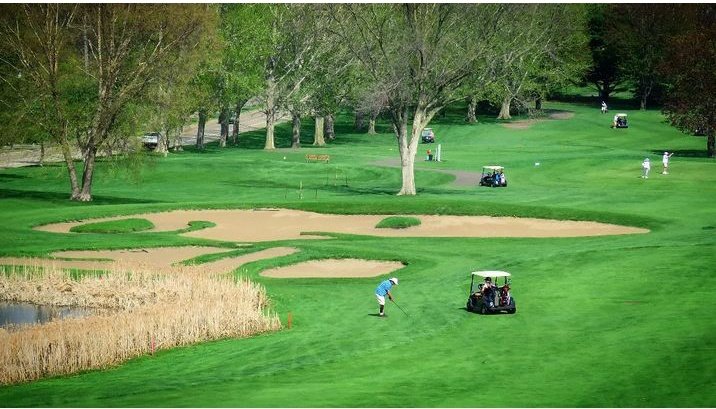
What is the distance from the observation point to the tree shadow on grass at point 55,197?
8644cm

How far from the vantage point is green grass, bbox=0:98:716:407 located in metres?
32.8

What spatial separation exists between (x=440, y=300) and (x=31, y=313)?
1696 cm

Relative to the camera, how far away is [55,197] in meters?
87.8

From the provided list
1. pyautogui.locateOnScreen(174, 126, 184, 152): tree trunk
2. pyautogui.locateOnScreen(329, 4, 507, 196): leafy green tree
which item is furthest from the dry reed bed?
pyautogui.locateOnScreen(174, 126, 184, 152): tree trunk

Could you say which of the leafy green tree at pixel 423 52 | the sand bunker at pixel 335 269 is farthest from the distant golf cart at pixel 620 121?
the sand bunker at pixel 335 269

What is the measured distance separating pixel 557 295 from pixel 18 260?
2735 centimetres

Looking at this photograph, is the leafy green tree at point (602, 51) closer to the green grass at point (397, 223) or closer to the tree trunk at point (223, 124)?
the tree trunk at point (223, 124)

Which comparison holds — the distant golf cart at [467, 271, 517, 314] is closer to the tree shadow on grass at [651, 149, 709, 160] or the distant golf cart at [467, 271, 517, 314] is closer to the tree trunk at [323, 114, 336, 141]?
the tree shadow on grass at [651, 149, 709, 160]

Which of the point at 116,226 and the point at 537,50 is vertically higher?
the point at 537,50

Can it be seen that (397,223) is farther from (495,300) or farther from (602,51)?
(602,51)

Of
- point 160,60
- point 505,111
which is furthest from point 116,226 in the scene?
point 505,111

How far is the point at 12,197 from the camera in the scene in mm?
87375

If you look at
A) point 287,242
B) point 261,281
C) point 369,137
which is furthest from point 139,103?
point 369,137

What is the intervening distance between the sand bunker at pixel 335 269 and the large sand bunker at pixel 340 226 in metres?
9.10
